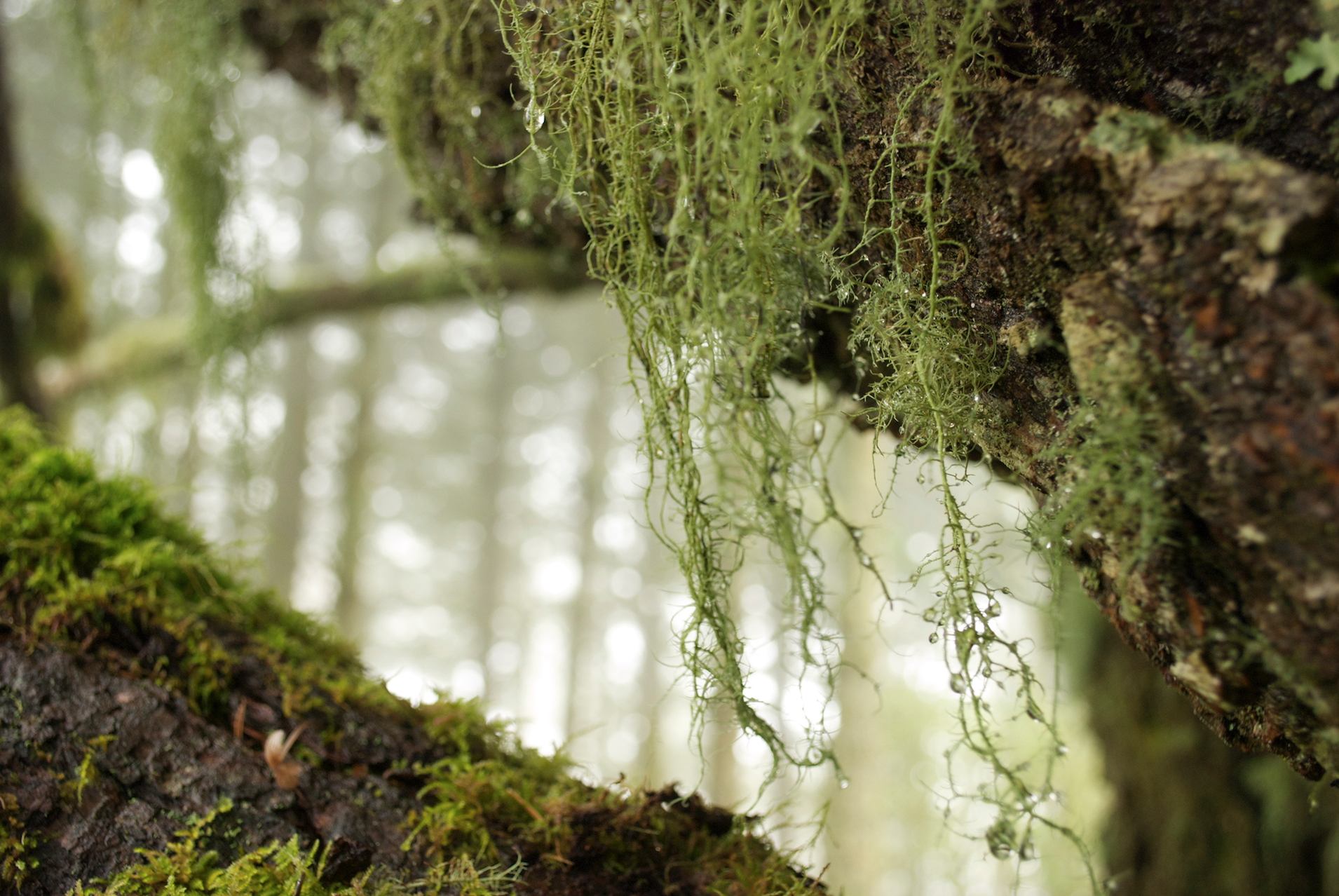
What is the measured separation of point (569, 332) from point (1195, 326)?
13.6 metres

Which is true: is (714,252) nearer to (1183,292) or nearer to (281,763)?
(1183,292)

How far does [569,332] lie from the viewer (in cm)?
1401

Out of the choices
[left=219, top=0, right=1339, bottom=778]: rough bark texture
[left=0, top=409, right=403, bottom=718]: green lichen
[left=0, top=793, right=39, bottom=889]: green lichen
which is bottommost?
[left=0, top=793, right=39, bottom=889]: green lichen

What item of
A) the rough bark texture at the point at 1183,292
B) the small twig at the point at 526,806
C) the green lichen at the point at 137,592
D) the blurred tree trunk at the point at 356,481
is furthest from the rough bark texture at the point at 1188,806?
the blurred tree trunk at the point at 356,481

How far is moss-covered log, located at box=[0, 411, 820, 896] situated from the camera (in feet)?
3.28

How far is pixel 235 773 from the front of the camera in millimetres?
1094

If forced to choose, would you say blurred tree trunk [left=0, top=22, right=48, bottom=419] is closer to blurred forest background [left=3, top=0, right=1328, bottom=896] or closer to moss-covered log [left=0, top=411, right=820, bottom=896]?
blurred forest background [left=3, top=0, right=1328, bottom=896]

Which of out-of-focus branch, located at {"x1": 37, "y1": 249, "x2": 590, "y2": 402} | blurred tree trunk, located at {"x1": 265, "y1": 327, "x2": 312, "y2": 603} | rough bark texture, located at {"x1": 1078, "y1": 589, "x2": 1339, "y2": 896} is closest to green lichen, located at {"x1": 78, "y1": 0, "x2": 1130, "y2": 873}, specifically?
out-of-focus branch, located at {"x1": 37, "y1": 249, "x2": 590, "y2": 402}

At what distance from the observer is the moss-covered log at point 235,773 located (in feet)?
3.28

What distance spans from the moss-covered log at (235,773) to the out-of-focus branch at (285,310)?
151cm

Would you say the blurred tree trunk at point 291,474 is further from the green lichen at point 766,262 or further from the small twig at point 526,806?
the green lichen at point 766,262

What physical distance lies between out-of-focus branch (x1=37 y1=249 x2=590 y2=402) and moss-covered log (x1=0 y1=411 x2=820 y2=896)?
1507mm

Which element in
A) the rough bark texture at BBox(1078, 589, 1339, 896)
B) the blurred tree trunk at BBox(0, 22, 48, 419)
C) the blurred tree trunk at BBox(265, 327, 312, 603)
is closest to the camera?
the rough bark texture at BBox(1078, 589, 1339, 896)

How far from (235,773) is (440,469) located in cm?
1279
